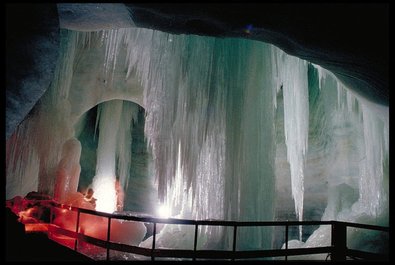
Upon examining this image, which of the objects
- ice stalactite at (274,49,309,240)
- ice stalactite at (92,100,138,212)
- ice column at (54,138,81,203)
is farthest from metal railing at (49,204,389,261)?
ice stalactite at (92,100,138,212)

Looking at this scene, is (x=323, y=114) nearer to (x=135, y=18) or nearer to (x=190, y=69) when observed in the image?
(x=190, y=69)

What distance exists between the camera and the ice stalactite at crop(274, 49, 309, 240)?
7953mm

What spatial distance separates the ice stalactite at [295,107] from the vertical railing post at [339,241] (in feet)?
11.6

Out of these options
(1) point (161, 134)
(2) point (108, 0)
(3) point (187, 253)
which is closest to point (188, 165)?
(1) point (161, 134)

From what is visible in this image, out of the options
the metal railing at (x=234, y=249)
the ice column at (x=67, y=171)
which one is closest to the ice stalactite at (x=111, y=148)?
the ice column at (x=67, y=171)

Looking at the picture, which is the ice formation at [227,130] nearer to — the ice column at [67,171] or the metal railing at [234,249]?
the metal railing at [234,249]

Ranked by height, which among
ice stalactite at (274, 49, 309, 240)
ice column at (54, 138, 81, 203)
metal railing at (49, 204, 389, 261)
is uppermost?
ice stalactite at (274, 49, 309, 240)

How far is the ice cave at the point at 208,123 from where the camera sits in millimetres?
3639

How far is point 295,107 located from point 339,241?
13.7 feet

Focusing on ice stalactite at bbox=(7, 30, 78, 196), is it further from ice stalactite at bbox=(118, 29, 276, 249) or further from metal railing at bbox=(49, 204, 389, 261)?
metal railing at bbox=(49, 204, 389, 261)

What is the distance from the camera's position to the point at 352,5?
114 inches

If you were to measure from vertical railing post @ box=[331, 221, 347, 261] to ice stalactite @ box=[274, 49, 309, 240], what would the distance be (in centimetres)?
354

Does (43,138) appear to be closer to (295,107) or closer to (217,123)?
(217,123)

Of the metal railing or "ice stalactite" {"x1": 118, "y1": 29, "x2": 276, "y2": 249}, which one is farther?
"ice stalactite" {"x1": 118, "y1": 29, "x2": 276, "y2": 249}
